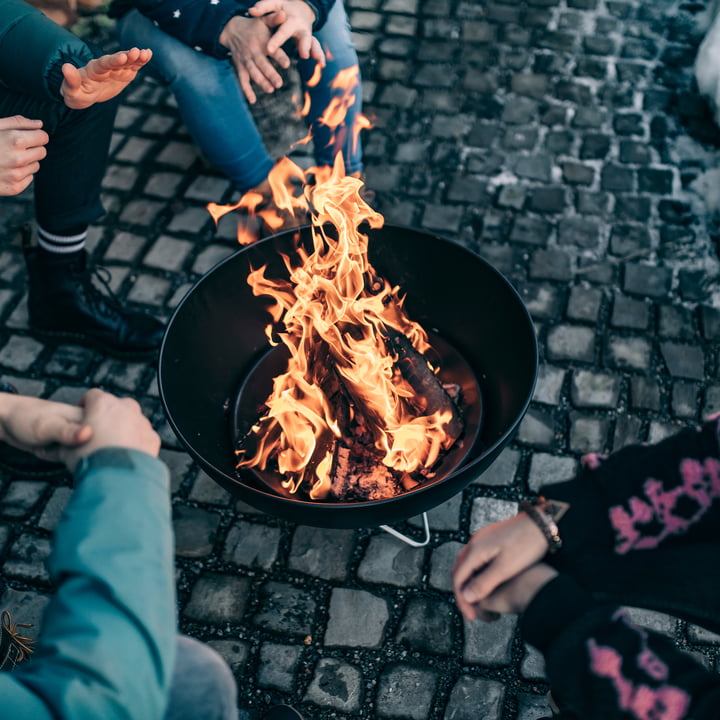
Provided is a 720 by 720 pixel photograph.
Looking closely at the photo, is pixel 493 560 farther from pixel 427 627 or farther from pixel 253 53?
pixel 253 53

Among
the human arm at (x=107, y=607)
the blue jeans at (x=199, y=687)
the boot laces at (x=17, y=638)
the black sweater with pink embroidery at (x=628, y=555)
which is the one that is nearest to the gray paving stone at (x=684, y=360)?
the black sweater with pink embroidery at (x=628, y=555)

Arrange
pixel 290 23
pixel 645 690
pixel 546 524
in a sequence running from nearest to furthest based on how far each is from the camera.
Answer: pixel 645 690 < pixel 546 524 < pixel 290 23

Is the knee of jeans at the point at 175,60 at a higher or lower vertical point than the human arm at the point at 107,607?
higher

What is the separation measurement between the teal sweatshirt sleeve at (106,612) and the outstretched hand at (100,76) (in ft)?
4.91

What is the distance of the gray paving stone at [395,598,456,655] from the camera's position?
250 centimetres

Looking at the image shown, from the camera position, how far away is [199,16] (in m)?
2.91

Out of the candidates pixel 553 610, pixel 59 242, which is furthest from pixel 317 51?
pixel 553 610

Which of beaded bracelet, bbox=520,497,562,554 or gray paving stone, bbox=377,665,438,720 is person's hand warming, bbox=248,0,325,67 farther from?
gray paving stone, bbox=377,665,438,720

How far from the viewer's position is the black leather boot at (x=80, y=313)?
318 cm

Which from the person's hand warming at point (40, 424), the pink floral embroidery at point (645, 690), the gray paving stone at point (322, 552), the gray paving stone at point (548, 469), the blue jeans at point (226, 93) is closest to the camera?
the pink floral embroidery at point (645, 690)

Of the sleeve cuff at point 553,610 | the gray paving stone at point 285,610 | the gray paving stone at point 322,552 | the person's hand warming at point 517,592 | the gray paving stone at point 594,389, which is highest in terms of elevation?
the sleeve cuff at point 553,610

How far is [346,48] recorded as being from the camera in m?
3.31

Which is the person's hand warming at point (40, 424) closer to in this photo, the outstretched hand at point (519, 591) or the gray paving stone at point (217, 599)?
the outstretched hand at point (519, 591)

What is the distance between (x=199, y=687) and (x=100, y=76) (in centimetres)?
206
